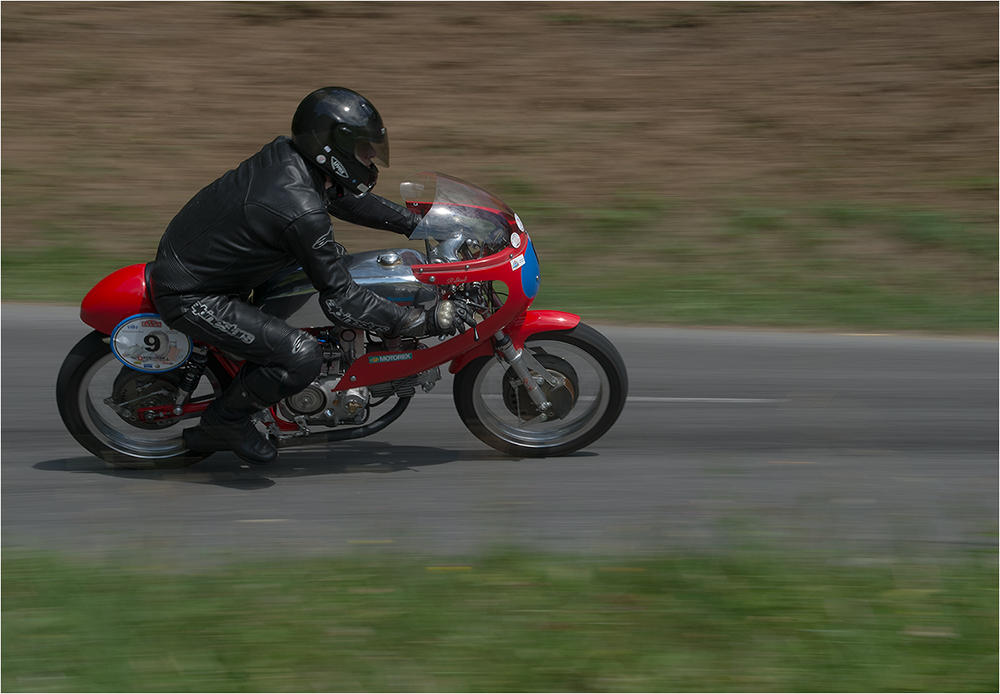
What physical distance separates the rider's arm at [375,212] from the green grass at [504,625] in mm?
1823

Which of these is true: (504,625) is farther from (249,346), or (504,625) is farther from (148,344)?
(148,344)

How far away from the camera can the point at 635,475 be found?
5316 mm

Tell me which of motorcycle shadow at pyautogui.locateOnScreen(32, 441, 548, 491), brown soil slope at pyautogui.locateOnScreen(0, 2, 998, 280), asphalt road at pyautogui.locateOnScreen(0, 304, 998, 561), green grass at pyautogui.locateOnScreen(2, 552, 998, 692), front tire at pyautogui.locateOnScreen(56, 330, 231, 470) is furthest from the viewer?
brown soil slope at pyautogui.locateOnScreen(0, 2, 998, 280)

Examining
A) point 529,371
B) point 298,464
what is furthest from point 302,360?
point 529,371

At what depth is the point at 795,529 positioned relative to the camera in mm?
4508

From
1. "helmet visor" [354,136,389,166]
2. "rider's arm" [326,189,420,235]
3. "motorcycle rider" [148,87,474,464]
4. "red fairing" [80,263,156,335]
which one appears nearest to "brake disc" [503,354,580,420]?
"motorcycle rider" [148,87,474,464]

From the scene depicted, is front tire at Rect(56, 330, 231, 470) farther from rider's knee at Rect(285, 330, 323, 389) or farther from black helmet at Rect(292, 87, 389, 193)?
black helmet at Rect(292, 87, 389, 193)

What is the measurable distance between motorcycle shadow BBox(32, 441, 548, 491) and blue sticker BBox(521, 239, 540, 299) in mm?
950

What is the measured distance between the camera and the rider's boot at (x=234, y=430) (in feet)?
16.2

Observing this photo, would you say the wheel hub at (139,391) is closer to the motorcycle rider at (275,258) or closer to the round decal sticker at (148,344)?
the round decal sticker at (148,344)

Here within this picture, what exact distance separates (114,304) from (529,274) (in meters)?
1.97

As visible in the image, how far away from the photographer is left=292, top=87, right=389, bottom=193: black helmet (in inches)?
177

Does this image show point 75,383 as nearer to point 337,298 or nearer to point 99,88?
point 337,298

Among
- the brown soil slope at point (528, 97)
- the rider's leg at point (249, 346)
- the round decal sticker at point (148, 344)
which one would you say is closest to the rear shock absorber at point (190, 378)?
the round decal sticker at point (148, 344)
